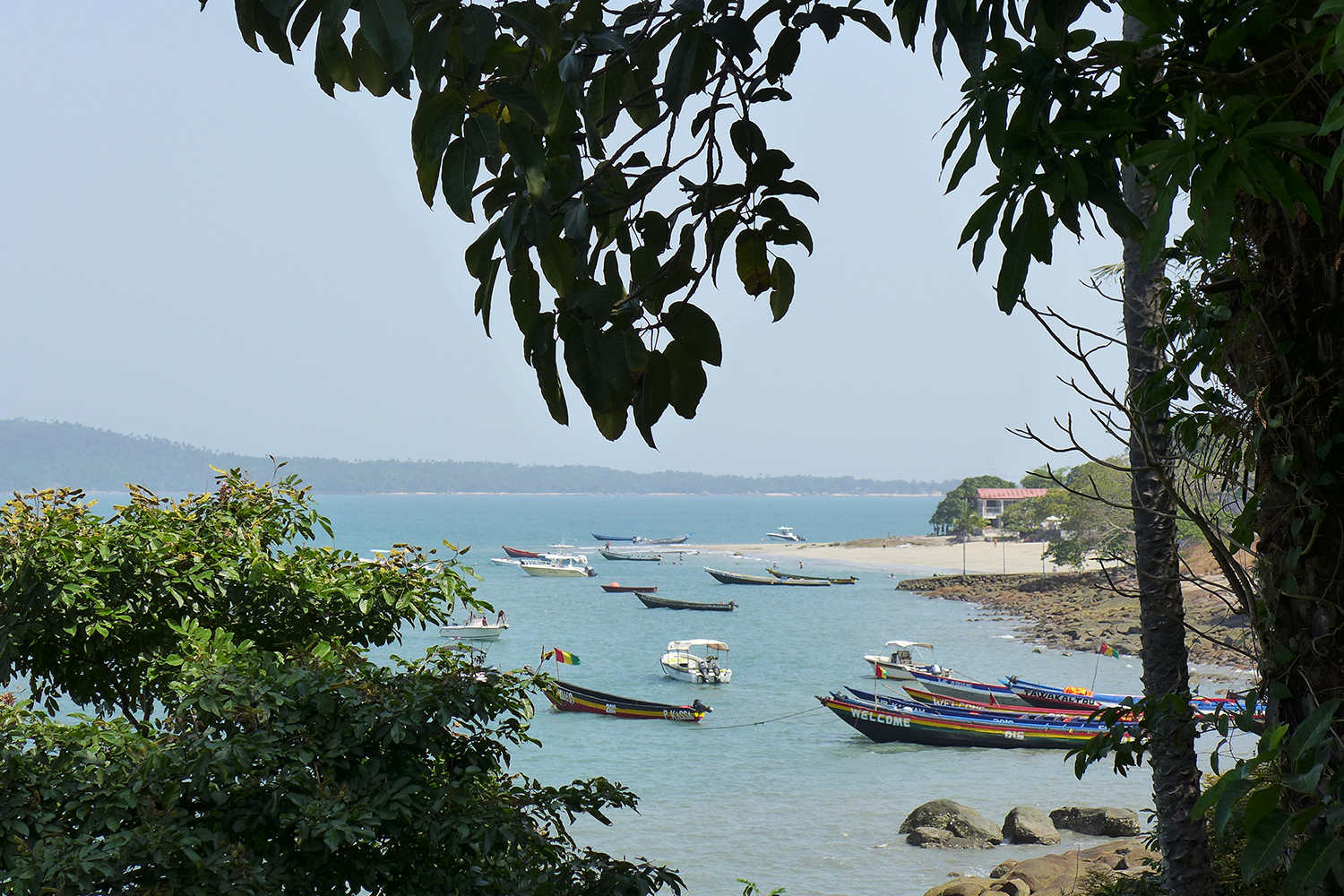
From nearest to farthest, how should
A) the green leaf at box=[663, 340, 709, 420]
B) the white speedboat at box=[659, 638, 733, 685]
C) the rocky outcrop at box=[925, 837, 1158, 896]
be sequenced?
the green leaf at box=[663, 340, 709, 420], the rocky outcrop at box=[925, 837, 1158, 896], the white speedboat at box=[659, 638, 733, 685]

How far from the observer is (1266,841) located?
1.04 m

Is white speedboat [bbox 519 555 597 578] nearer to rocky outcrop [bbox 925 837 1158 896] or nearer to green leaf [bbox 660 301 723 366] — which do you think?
rocky outcrop [bbox 925 837 1158 896]

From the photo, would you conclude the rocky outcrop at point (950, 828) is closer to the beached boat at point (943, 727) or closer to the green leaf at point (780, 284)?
the beached boat at point (943, 727)

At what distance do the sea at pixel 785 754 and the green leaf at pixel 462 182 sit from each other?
7.02 feet

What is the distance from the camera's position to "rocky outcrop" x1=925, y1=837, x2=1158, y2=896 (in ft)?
27.8

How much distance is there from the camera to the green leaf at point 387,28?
3.14 ft

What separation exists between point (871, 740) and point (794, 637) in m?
14.0

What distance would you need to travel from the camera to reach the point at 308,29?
1.12 metres

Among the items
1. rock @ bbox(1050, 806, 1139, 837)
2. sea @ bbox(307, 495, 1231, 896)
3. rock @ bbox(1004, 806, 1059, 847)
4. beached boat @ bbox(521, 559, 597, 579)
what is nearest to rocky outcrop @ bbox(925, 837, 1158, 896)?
sea @ bbox(307, 495, 1231, 896)

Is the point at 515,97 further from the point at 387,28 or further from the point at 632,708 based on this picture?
the point at 632,708

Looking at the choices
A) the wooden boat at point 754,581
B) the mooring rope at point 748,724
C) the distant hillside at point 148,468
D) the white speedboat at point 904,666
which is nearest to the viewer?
the mooring rope at point 748,724

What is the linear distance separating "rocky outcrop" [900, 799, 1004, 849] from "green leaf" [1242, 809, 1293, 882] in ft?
39.1

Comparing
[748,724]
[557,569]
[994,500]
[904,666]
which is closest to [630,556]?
[557,569]

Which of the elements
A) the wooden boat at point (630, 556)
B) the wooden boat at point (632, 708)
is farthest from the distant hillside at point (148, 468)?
the wooden boat at point (632, 708)
